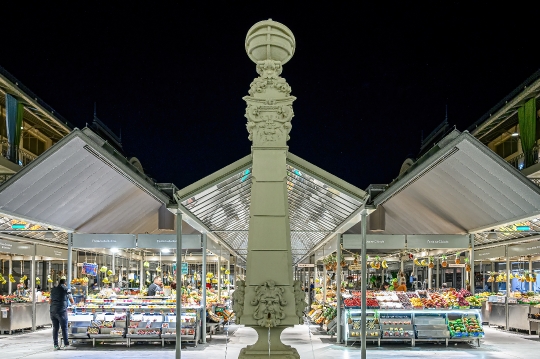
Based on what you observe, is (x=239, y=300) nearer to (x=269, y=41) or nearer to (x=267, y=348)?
(x=267, y=348)

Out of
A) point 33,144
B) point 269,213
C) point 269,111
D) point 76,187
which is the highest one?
point 33,144

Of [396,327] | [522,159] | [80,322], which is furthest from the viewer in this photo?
[522,159]

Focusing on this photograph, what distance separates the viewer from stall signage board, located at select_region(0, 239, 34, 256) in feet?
60.2

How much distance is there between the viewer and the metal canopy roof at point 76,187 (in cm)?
1377

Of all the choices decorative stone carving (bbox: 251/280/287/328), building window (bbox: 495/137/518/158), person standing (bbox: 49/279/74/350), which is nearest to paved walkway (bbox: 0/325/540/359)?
person standing (bbox: 49/279/74/350)

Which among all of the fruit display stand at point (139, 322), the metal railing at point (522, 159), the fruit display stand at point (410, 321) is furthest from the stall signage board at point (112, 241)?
the metal railing at point (522, 159)

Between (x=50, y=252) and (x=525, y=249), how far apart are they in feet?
51.0

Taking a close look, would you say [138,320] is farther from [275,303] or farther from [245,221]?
[275,303]

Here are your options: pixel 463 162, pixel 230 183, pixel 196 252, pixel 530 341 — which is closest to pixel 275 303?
pixel 230 183

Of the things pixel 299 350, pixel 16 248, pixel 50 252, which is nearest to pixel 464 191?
pixel 299 350

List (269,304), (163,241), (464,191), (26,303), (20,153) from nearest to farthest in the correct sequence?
(269,304)
(464,191)
(163,241)
(26,303)
(20,153)

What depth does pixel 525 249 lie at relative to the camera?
21094 millimetres

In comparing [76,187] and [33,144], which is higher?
[33,144]

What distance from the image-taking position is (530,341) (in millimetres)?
18891
